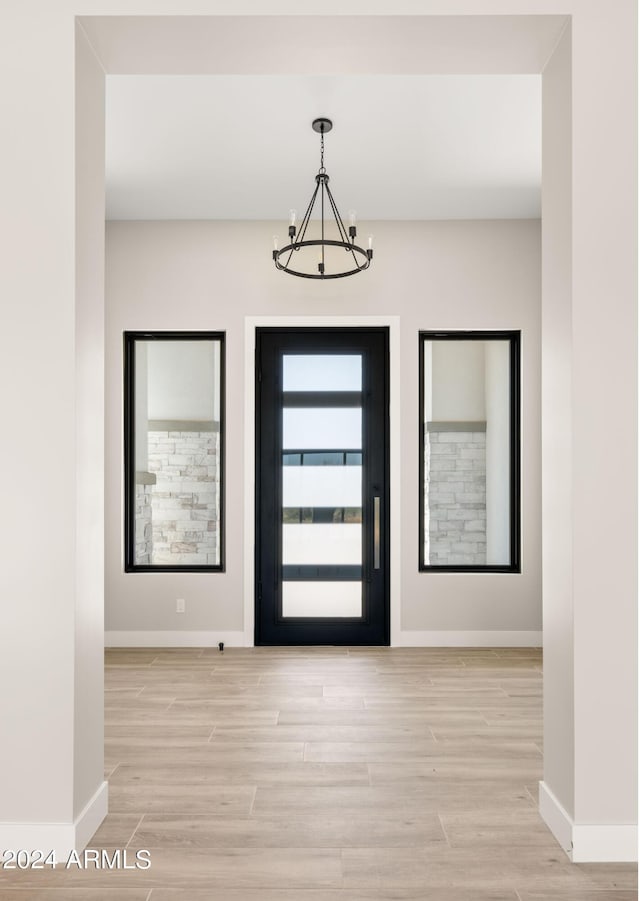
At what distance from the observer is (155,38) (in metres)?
2.36

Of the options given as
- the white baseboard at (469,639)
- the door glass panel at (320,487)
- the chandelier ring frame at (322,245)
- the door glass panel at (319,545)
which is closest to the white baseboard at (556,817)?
the white baseboard at (469,639)

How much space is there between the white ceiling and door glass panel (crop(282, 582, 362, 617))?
265 cm

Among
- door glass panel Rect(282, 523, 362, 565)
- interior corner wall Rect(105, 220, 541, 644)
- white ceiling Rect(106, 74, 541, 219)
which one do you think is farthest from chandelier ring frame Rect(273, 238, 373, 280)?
door glass panel Rect(282, 523, 362, 565)

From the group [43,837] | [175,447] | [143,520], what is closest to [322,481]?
[175,447]

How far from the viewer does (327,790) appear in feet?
8.86

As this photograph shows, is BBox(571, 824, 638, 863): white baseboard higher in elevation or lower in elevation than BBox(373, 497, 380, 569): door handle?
lower

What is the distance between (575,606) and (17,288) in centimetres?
201

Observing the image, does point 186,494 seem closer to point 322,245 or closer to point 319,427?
point 319,427

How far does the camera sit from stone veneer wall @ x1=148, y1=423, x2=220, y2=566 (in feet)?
17.1

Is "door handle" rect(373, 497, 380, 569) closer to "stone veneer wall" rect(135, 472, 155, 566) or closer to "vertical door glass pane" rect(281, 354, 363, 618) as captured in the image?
"vertical door glass pane" rect(281, 354, 363, 618)

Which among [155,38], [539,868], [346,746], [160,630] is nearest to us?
[539,868]

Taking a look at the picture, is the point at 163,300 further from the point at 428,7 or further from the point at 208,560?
the point at 428,7

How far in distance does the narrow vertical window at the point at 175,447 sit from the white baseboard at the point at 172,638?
1.60 feet

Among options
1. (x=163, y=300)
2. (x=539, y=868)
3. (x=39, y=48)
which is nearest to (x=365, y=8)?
(x=39, y=48)
